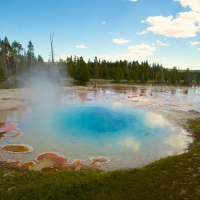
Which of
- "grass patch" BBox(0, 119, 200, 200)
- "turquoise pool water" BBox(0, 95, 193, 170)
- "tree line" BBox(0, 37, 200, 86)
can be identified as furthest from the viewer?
"tree line" BBox(0, 37, 200, 86)

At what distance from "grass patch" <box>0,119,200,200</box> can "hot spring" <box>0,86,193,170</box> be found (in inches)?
96.3

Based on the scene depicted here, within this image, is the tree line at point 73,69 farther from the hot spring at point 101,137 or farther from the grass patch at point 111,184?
the grass patch at point 111,184

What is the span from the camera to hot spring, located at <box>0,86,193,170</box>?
1000 centimetres

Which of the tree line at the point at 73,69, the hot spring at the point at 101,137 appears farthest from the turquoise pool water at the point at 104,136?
the tree line at the point at 73,69

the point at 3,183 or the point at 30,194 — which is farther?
the point at 3,183

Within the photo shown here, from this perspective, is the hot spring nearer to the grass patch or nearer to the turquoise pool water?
the turquoise pool water

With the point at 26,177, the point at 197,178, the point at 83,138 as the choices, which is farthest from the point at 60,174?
the point at 83,138

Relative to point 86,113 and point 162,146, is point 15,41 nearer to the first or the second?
point 86,113

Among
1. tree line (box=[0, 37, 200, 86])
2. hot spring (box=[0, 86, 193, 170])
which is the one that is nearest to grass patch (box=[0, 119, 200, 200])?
hot spring (box=[0, 86, 193, 170])

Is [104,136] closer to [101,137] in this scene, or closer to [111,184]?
[101,137]

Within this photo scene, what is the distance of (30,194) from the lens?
5145 millimetres

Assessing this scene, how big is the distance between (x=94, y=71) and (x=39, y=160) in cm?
7267

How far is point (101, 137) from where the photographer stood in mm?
13047

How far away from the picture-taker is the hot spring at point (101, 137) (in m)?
10.0
